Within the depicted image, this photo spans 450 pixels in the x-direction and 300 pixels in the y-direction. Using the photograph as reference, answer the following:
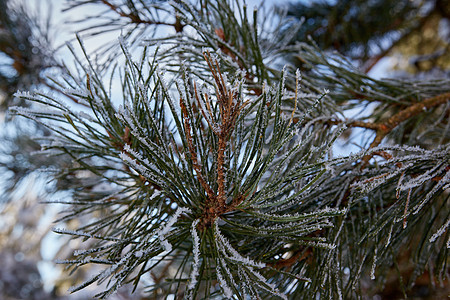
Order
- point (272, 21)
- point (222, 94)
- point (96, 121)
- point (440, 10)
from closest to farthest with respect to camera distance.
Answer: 1. point (222, 94)
2. point (96, 121)
3. point (272, 21)
4. point (440, 10)

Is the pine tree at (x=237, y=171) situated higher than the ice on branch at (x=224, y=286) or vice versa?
the pine tree at (x=237, y=171)

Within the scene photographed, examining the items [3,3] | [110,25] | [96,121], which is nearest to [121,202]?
[96,121]

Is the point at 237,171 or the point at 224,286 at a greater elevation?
the point at 237,171

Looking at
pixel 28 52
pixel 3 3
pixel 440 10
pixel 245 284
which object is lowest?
pixel 245 284

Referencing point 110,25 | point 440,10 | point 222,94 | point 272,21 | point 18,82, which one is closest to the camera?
point 222,94

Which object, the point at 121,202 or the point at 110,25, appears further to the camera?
the point at 110,25

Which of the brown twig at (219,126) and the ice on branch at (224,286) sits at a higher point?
the brown twig at (219,126)

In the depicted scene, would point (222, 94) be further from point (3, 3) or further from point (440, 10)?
point (440, 10)

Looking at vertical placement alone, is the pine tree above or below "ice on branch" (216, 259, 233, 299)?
above
